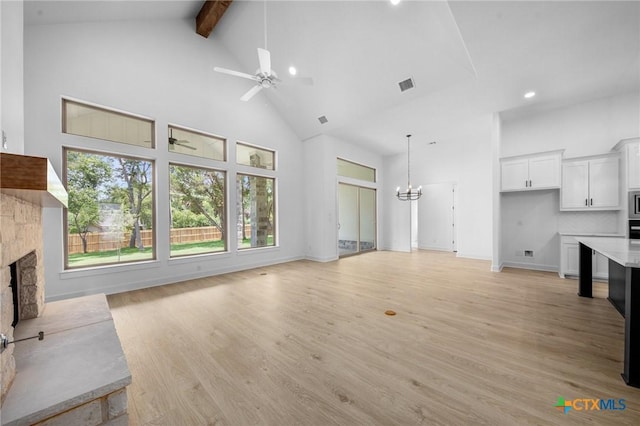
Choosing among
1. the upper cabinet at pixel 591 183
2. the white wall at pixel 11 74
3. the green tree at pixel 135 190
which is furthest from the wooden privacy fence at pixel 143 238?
the upper cabinet at pixel 591 183

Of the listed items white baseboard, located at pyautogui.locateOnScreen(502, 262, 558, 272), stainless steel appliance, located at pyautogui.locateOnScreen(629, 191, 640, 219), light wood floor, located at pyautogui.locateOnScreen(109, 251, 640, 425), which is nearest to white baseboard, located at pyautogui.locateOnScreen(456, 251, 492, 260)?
white baseboard, located at pyautogui.locateOnScreen(502, 262, 558, 272)

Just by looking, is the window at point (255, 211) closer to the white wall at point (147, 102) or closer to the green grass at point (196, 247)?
the white wall at point (147, 102)

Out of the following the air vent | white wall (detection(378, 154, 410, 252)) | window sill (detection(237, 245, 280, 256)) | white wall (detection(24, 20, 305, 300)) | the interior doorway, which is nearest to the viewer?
white wall (detection(24, 20, 305, 300))

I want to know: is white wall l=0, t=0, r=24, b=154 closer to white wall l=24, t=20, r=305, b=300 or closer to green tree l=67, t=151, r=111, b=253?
white wall l=24, t=20, r=305, b=300

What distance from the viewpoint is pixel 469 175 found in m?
7.02

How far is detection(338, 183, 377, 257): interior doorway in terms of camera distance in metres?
8.12

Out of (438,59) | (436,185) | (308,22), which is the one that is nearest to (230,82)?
(308,22)

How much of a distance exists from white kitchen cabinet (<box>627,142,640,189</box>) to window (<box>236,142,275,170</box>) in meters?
6.79

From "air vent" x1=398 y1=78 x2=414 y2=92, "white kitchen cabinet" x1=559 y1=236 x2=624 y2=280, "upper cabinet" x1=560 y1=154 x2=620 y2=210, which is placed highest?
"air vent" x1=398 y1=78 x2=414 y2=92

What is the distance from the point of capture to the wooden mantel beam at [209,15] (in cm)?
446

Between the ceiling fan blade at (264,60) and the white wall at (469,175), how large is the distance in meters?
5.04

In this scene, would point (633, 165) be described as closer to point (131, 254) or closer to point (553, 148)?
point (553, 148)

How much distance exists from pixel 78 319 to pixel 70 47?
13.6 ft

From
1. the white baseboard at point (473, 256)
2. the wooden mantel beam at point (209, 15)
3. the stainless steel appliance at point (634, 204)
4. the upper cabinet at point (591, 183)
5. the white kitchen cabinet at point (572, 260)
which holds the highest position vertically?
the wooden mantel beam at point (209, 15)
